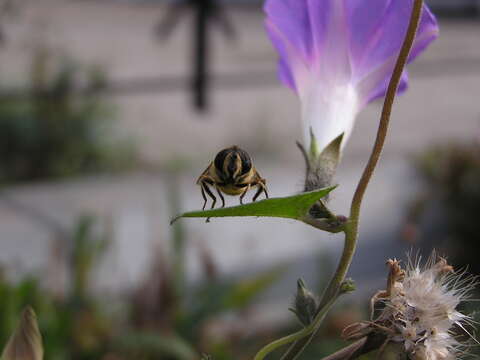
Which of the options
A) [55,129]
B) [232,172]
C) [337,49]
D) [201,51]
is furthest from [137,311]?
[201,51]

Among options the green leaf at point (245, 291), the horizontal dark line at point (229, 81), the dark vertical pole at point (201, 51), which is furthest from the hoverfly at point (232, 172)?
the dark vertical pole at point (201, 51)

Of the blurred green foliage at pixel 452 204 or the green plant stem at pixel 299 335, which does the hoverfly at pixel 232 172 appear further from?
the blurred green foliage at pixel 452 204

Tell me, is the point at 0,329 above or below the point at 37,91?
→ below

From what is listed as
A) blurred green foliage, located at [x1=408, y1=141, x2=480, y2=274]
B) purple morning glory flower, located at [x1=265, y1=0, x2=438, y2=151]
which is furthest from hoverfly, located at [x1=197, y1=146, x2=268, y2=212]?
blurred green foliage, located at [x1=408, y1=141, x2=480, y2=274]

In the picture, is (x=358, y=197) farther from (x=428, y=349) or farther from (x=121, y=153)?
(x=121, y=153)

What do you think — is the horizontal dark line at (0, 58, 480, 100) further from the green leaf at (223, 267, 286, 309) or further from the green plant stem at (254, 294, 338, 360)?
the green plant stem at (254, 294, 338, 360)

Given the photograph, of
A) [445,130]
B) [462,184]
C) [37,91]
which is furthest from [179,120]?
[462,184]

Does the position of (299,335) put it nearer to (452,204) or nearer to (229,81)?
(452,204)
